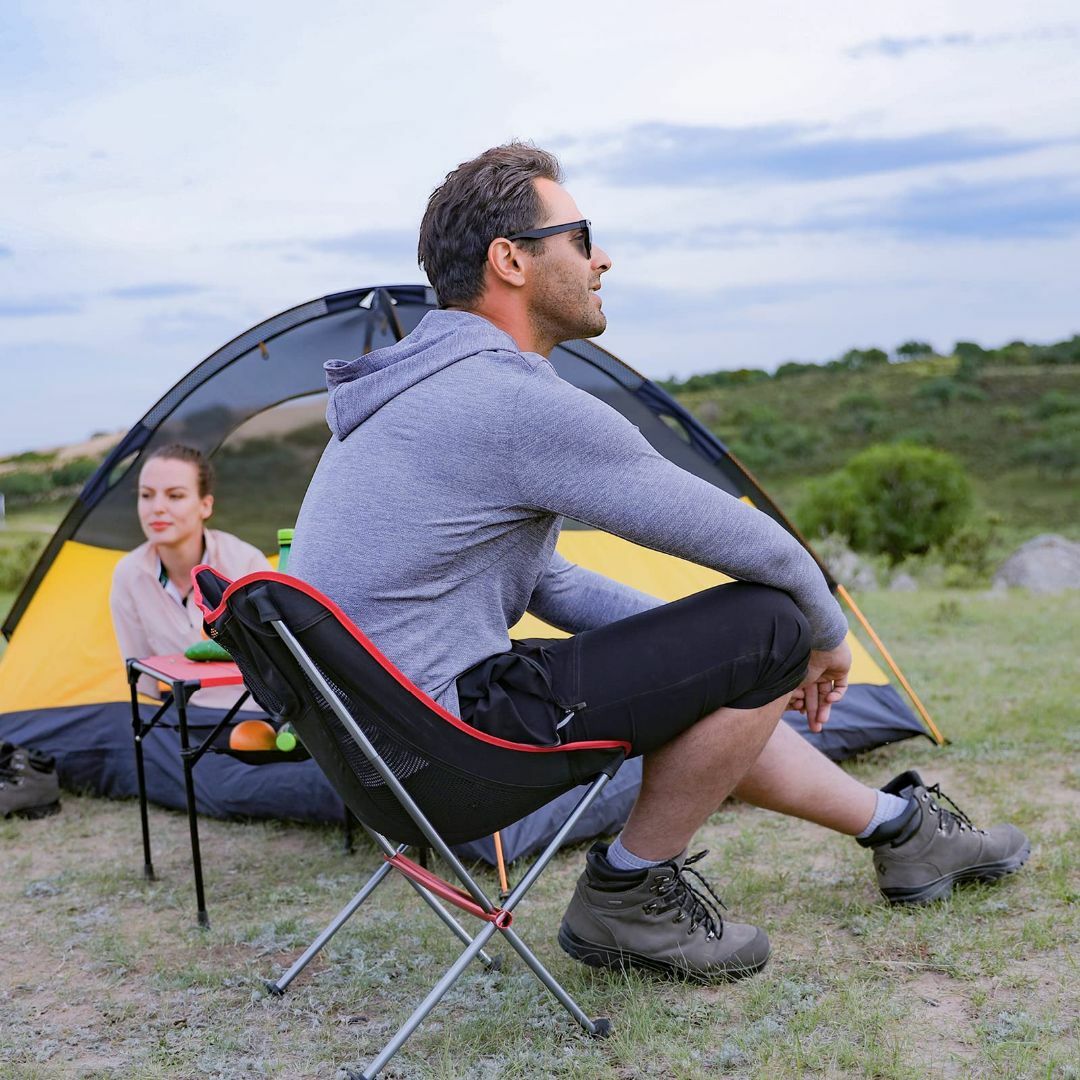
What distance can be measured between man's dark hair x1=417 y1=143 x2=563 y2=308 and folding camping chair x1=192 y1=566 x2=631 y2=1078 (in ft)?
2.15

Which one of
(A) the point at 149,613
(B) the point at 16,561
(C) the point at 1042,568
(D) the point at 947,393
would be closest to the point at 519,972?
(A) the point at 149,613

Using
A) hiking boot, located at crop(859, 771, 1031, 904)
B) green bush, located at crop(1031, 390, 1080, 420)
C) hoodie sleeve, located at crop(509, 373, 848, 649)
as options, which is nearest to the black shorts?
hoodie sleeve, located at crop(509, 373, 848, 649)

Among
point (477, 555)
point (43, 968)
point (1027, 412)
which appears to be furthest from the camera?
point (1027, 412)

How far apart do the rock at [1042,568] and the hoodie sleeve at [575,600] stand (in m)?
9.43

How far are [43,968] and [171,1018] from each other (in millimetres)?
476

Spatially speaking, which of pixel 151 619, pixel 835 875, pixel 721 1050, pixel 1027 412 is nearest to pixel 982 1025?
Result: pixel 721 1050

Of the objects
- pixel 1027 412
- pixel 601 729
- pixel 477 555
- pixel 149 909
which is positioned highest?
pixel 477 555

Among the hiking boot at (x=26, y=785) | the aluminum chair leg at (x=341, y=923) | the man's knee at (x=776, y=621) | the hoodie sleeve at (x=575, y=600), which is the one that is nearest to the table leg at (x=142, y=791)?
the hiking boot at (x=26, y=785)

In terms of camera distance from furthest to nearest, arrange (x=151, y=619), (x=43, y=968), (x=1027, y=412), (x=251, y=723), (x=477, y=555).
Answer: (x=1027, y=412) → (x=151, y=619) → (x=251, y=723) → (x=43, y=968) → (x=477, y=555)

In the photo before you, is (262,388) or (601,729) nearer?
(601,729)

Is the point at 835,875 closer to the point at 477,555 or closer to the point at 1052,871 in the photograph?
the point at 1052,871

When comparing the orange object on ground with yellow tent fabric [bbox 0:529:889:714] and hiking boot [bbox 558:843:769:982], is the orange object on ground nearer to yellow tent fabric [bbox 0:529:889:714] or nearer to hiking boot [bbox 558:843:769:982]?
hiking boot [bbox 558:843:769:982]

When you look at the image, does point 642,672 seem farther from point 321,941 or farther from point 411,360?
point 321,941

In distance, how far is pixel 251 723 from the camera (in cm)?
290
